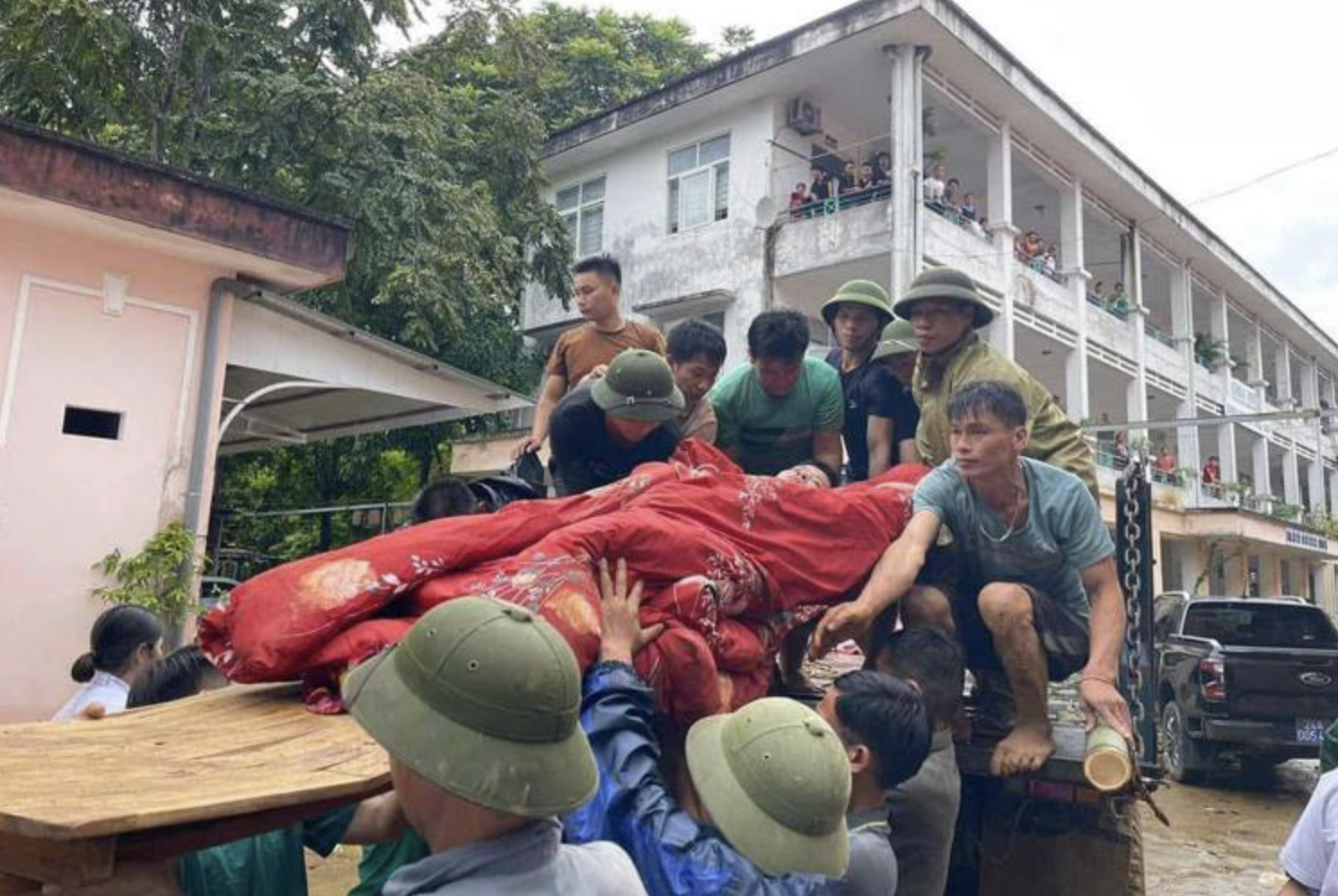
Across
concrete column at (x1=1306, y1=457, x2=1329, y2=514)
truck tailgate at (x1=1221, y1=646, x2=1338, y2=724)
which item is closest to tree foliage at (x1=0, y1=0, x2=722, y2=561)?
truck tailgate at (x1=1221, y1=646, x2=1338, y2=724)

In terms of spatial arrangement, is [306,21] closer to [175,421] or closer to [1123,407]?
[175,421]

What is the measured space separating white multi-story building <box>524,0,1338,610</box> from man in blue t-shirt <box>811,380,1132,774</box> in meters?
10.2

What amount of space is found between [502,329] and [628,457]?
13.9m

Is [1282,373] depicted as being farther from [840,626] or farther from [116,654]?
[116,654]

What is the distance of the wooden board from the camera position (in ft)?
4.32

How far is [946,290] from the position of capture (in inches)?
140

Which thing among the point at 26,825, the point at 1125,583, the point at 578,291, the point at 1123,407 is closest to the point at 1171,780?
the point at 1125,583

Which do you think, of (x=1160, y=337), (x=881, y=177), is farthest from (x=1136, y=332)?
(x=881, y=177)

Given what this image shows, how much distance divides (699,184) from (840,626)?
1392 cm

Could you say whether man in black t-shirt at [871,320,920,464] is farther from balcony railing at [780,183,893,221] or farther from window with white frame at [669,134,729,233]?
window with white frame at [669,134,729,233]

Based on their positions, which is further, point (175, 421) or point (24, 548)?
point (175, 421)

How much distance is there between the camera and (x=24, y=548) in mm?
6684

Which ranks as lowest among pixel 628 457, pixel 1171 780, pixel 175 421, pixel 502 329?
pixel 1171 780

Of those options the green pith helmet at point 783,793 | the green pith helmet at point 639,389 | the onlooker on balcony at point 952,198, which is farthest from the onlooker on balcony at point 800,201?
the green pith helmet at point 783,793
